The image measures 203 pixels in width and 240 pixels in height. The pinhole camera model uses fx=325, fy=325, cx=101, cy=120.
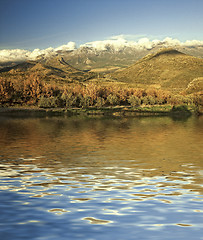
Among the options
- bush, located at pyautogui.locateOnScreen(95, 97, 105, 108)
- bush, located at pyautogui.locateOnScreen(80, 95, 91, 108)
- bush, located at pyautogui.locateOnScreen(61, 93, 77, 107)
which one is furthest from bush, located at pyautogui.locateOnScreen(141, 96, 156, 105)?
bush, located at pyautogui.locateOnScreen(61, 93, 77, 107)

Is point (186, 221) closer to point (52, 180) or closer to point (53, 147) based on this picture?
point (52, 180)

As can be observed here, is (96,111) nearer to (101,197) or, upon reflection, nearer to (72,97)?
(72,97)

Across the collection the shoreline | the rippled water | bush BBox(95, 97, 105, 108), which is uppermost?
bush BBox(95, 97, 105, 108)

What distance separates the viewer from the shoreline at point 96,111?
77.8 meters

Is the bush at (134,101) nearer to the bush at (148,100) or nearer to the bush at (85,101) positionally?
the bush at (148,100)

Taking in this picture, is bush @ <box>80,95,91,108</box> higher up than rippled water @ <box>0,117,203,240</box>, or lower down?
higher up

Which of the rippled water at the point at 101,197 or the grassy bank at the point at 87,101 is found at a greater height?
the grassy bank at the point at 87,101

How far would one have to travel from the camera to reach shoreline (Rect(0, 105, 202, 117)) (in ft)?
255

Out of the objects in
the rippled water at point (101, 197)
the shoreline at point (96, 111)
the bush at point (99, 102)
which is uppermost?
the bush at point (99, 102)

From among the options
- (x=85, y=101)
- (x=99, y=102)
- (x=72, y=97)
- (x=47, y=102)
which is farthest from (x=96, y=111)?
(x=47, y=102)

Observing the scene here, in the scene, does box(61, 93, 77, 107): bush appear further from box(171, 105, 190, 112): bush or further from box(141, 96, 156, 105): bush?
box(171, 105, 190, 112): bush

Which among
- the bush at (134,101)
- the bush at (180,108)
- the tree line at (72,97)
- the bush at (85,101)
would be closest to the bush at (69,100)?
the tree line at (72,97)

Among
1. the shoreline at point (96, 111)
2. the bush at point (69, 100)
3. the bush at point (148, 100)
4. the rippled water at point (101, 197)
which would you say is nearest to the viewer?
the rippled water at point (101, 197)

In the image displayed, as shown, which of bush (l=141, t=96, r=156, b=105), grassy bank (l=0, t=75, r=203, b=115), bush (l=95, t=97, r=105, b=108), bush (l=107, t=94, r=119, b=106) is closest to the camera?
grassy bank (l=0, t=75, r=203, b=115)
